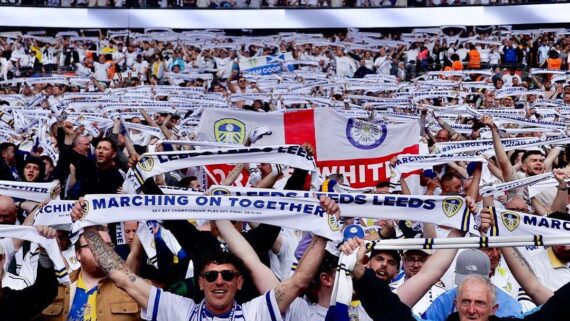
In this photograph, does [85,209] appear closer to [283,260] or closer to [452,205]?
[283,260]

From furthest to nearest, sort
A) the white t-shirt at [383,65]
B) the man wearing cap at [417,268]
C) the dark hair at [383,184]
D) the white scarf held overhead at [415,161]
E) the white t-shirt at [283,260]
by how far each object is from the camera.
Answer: the white t-shirt at [383,65] < the dark hair at [383,184] < the white scarf held overhead at [415,161] < the white t-shirt at [283,260] < the man wearing cap at [417,268]

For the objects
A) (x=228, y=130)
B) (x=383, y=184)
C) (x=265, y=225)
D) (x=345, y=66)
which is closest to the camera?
(x=265, y=225)

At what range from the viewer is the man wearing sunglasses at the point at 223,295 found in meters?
6.32

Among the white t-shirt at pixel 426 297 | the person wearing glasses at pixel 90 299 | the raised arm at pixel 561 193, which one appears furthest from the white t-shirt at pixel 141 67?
the person wearing glasses at pixel 90 299

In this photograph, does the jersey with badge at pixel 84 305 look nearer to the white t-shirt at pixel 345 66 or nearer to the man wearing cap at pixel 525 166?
the man wearing cap at pixel 525 166

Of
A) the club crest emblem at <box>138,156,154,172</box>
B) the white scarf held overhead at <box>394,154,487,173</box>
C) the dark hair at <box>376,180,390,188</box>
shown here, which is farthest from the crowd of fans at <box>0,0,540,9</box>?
the club crest emblem at <box>138,156,154,172</box>

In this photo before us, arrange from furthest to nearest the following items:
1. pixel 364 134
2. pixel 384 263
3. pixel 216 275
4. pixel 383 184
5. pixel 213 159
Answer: pixel 364 134
pixel 383 184
pixel 213 159
pixel 384 263
pixel 216 275

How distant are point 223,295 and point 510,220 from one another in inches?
68.3

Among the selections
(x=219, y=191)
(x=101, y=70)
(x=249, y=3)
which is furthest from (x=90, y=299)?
(x=249, y=3)

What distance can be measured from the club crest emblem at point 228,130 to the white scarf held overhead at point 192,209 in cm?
706

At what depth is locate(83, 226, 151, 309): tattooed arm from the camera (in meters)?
6.52

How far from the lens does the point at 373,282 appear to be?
6.04 meters

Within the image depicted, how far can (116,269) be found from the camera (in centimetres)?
666

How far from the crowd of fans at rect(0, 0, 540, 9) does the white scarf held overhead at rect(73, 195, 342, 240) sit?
111ft
